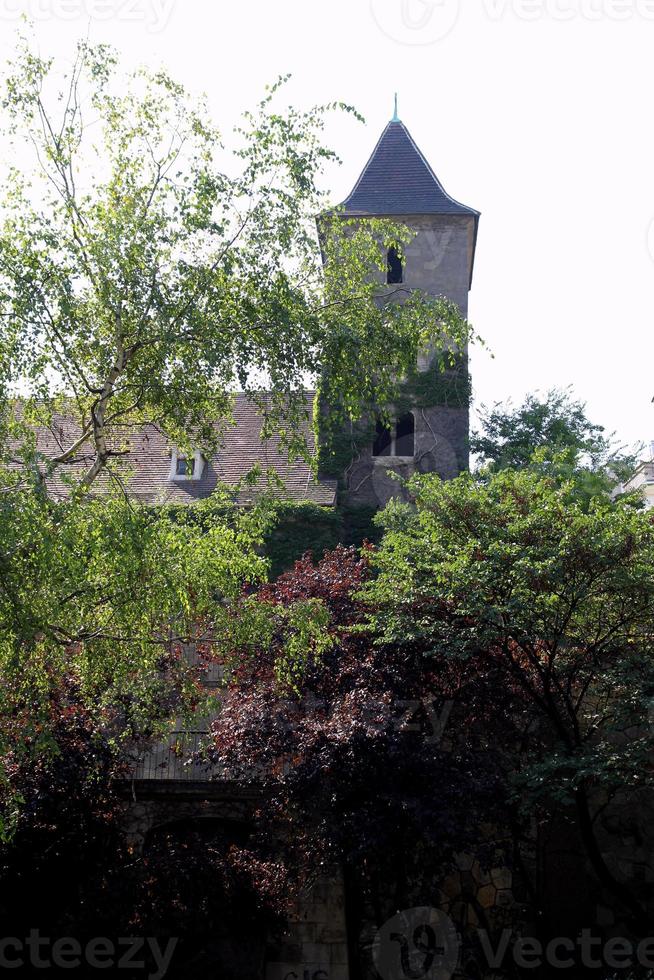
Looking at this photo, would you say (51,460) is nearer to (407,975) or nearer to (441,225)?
(407,975)

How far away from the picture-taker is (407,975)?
14.1 metres

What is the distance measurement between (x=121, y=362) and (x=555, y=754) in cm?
709

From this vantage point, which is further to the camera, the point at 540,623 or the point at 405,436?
the point at 405,436

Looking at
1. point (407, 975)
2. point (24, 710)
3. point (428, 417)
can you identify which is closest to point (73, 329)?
point (24, 710)

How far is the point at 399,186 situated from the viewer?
28844mm

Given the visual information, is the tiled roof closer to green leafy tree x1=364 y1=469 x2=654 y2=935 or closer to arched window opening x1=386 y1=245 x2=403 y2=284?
arched window opening x1=386 y1=245 x2=403 y2=284

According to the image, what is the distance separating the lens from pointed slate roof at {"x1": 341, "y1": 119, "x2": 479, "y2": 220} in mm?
28125

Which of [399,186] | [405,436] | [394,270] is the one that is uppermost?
[399,186]

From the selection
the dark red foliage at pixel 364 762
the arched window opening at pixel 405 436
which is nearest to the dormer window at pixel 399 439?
the arched window opening at pixel 405 436

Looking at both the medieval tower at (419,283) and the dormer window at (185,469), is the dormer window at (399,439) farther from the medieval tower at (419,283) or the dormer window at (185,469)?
the dormer window at (185,469)

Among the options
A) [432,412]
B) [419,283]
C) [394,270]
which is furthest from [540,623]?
[394,270]

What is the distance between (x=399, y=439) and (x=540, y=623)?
1331 centimetres

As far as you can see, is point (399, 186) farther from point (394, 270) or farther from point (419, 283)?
point (419, 283)

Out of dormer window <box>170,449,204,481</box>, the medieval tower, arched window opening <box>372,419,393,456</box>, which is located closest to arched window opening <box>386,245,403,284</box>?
the medieval tower
